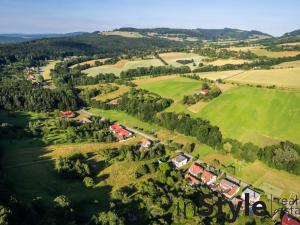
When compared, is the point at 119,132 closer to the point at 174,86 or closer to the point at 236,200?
the point at 236,200

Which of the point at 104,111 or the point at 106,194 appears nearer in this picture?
the point at 106,194

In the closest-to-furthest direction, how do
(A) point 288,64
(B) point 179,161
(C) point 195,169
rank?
(C) point 195,169 < (B) point 179,161 < (A) point 288,64

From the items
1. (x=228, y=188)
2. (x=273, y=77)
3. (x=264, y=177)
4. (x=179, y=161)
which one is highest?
(x=273, y=77)

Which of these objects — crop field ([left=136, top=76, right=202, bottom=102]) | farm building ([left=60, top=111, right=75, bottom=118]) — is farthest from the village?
crop field ([left=136, top=76, right=202, bottom=102])

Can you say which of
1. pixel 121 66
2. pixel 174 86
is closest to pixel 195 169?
pixel 174 86

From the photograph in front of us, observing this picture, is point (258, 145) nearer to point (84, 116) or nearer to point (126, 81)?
point (84, 116)

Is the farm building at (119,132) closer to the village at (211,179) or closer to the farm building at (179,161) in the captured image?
the village at (211,179)

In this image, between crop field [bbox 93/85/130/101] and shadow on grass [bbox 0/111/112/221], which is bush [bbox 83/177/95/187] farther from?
crop field [bbox 93/85/130/101]

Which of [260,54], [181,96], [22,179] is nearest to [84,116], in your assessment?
[181,96]
